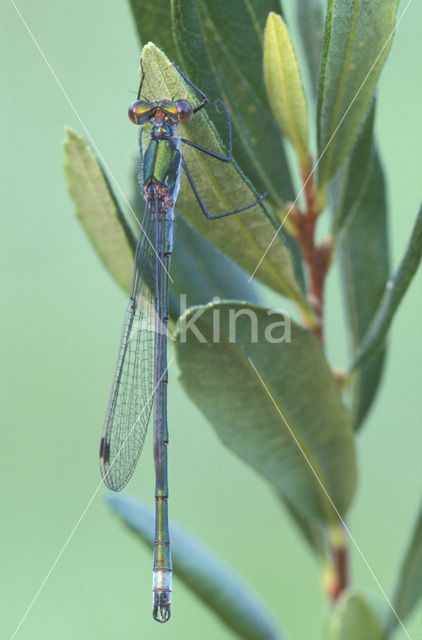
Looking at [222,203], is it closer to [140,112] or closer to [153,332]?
[140,112]

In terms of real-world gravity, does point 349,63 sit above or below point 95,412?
above

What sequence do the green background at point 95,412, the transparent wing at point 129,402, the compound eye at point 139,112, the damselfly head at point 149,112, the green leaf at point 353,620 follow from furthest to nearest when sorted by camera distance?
the green background at point 95,412, the transparent wing at point 129,402, the compound eye at point 139,112, the damselfly head at point 149,112, the green leaf at point 353,620

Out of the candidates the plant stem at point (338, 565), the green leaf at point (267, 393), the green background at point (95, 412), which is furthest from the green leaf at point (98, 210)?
the green background at point (95, 412)

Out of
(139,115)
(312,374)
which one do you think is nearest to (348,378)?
(312,374)

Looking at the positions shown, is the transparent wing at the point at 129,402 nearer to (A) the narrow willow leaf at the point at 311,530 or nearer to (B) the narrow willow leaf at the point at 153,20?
(A) the narrow willow leaf at the point at 311,530

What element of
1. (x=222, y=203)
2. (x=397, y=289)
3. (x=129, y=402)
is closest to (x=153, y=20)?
(x=222, y=203)

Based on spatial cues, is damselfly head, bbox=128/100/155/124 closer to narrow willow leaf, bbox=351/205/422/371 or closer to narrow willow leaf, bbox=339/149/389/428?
narrow willow leaf, bbox=339/149/389/428

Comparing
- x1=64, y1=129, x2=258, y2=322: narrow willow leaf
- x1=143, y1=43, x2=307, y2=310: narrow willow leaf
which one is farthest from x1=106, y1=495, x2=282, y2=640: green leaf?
x1=143, y1=43, x2=307, y2=310: narrow willow leaf
